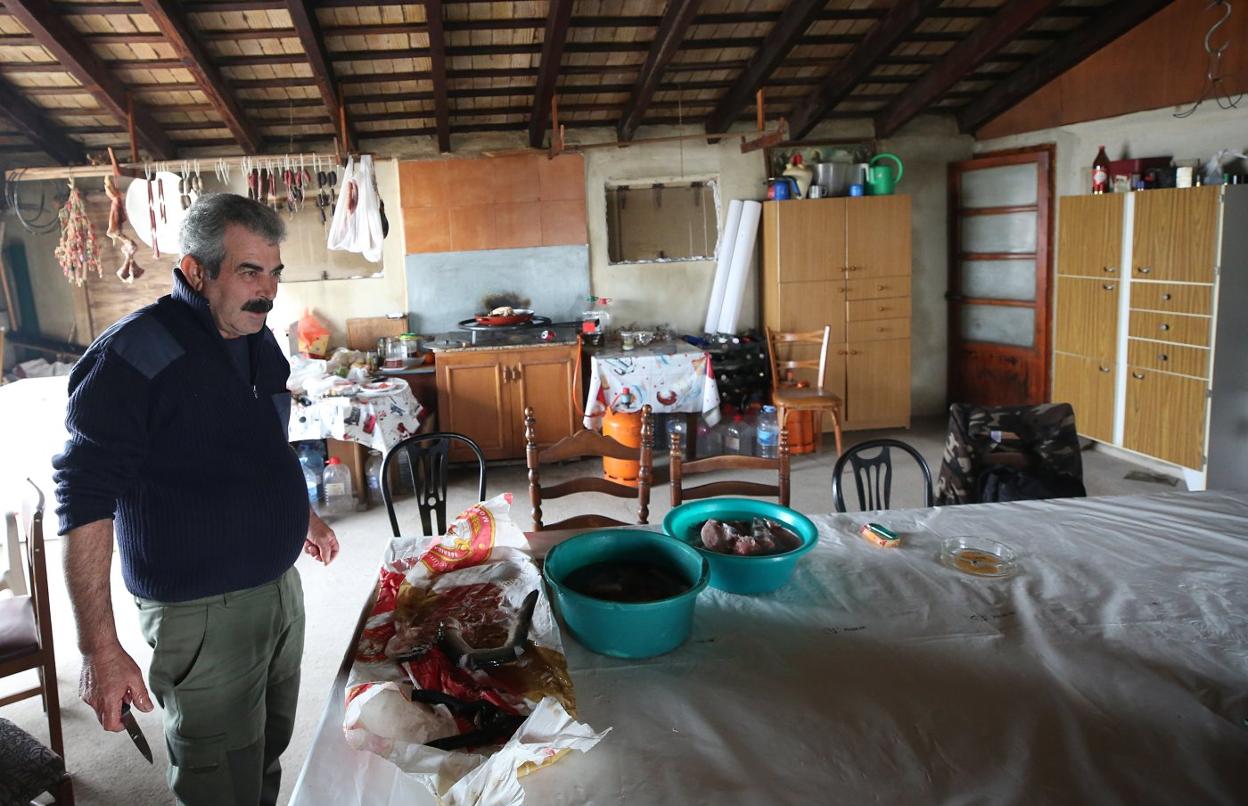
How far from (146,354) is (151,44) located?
377cm

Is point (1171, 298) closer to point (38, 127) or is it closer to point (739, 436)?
point (739, 436)

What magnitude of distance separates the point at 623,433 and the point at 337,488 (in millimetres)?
1775

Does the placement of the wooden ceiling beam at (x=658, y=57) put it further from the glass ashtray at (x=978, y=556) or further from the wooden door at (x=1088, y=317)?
the glass ashtray at (x=978, y=556)

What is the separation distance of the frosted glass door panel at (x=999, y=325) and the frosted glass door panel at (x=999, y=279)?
0.10 meters

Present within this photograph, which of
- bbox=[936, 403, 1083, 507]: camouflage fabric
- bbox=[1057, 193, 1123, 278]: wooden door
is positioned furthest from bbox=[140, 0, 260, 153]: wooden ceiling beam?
bbox=[1057, 193, 1123, 278]: wooden door

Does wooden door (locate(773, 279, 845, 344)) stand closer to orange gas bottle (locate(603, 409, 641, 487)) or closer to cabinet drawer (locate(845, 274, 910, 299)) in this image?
cabinet drawer (locate(845, 274, 910, 299))

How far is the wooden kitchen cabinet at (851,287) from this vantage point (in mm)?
5973

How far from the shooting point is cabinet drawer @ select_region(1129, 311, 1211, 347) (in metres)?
4.57

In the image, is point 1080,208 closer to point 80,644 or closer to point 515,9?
point 515,9

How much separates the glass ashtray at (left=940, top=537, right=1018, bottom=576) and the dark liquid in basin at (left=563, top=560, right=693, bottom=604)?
70cm

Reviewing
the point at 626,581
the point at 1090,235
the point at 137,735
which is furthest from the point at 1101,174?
the point at 137,735

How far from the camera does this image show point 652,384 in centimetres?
546

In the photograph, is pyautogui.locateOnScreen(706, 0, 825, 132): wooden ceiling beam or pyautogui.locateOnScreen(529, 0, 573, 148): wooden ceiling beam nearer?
pyautogui.locateOnScreen(529, 0, 573, 148): wooden ceiling beam

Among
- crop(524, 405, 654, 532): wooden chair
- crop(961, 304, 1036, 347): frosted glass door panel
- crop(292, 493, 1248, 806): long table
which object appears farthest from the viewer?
crop(961, 304, 1036, 347): frosted glass door panel
